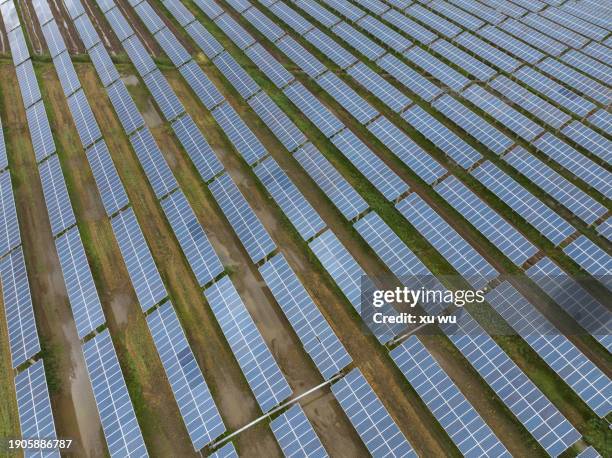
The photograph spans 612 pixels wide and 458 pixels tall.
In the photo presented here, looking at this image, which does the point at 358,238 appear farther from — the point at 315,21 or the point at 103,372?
the point at 315,21

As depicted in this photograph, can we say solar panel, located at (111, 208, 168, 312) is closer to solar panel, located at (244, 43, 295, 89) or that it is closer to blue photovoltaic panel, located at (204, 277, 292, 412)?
blue photovoltaic panel, located at (204, 277, 292, 412)

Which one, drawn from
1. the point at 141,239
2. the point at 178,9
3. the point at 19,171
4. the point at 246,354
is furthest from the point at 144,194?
the point at 178,9

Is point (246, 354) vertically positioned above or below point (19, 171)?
below

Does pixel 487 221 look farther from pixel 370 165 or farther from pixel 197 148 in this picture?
pixel 197 148

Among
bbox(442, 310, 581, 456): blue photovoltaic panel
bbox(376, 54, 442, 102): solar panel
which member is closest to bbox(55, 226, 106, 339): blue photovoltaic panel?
bbox(442, 310, 581, 456): blue photovoltaic panel

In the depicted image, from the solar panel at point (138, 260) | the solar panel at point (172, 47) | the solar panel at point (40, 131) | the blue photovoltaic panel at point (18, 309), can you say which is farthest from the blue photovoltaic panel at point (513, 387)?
the solar panel at point (172, 47)
